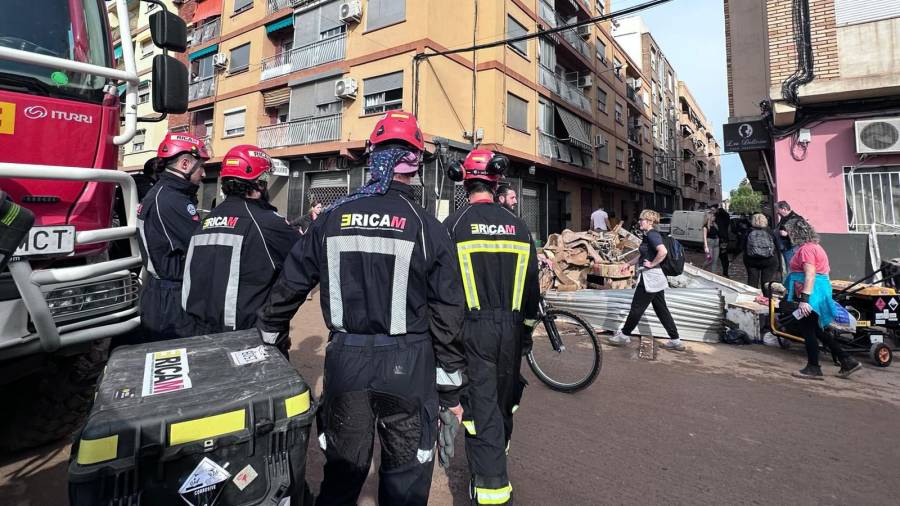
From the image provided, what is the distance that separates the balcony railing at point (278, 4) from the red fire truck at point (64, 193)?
56.1ft

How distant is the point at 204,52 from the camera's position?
21.0 meters

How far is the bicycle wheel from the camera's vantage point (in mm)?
4207

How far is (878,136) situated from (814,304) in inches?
208

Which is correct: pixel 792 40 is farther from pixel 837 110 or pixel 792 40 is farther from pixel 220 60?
pixel 220 60

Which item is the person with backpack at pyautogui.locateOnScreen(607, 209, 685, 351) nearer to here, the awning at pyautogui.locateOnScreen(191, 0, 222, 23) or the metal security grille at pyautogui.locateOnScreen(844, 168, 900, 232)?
the metal security grille at pyautogui.locateOnScreen(844, 168, 900, 232)

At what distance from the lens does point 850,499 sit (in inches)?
102

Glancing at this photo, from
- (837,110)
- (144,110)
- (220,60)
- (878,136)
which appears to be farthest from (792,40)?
(144,110)

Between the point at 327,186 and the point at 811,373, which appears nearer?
the point at 811,373

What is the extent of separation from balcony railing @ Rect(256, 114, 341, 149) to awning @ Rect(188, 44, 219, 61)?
6.09 metres

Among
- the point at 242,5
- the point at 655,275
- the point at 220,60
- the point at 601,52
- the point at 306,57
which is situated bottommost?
the point at 655,275

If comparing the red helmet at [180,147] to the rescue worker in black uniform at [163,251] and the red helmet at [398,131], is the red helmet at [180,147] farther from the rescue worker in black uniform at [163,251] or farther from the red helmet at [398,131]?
the red helmet at [398,131]

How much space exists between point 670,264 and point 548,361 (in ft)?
7.65

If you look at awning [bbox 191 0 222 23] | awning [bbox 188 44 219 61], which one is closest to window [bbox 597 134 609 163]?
awning [bbox 188 44 219 61]

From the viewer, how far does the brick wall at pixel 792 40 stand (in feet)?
26.0
